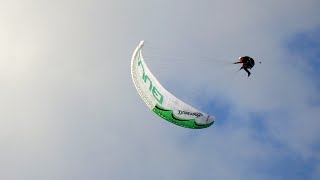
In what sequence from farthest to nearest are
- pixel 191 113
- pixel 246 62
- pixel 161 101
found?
pixel 246 62, pixel 191 113, pixel 161 101

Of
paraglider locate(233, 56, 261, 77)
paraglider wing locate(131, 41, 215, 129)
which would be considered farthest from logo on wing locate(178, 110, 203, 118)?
paraglider locate(233, 56, 261, 77)

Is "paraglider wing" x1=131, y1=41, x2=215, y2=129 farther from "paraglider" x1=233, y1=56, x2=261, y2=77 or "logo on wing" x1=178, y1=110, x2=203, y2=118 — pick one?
"paraglider" x1=233, y1=56, x2=261, y2=77

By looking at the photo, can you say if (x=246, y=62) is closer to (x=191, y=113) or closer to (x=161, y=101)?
(x=191, y=113)

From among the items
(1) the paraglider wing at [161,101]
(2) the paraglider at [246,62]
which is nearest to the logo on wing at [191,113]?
(1) the paraglider wing at [161,101]

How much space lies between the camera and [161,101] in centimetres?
8269

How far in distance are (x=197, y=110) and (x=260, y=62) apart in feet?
35.8

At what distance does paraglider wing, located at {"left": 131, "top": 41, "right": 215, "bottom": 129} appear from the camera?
8112 cm

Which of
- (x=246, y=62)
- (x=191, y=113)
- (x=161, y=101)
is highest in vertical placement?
(x=246, y=62)

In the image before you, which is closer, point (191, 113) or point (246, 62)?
point (191, 113)

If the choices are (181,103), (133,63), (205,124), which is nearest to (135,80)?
(133,63)

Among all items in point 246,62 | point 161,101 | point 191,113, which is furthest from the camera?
point 246,62

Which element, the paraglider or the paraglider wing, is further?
the paraglider

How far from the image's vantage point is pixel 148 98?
8181cm

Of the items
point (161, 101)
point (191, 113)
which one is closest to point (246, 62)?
point (191, 113)
